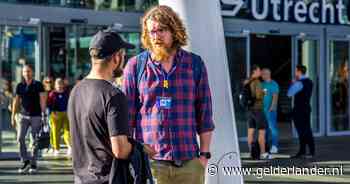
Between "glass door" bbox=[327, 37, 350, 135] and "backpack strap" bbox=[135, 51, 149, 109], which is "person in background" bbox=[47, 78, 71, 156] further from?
"backpack strap" bbox=[135, 51, 149, 109]

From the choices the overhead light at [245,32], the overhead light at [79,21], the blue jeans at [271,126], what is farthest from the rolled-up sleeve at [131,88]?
the overhead light at [245,32]

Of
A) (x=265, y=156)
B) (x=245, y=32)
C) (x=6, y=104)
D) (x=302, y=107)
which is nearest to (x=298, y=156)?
(x=265, y=156)

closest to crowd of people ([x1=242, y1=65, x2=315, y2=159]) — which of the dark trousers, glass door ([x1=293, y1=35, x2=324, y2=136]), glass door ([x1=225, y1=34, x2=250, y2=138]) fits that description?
the dark trousers

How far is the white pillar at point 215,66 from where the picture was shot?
6.69 m

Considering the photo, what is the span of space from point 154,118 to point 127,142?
572 mm

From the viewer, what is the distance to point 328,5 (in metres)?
19.3

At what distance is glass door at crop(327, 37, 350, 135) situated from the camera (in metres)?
20.1

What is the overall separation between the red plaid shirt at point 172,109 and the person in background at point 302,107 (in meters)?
9.51

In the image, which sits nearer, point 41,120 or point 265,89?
point 41,120

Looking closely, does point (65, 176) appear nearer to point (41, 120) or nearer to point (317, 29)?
point (41, 120)

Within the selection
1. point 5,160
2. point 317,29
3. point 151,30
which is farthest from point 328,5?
point 151,30

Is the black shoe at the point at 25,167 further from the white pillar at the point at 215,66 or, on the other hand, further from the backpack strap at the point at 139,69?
the backpack strap at the point at 139,69

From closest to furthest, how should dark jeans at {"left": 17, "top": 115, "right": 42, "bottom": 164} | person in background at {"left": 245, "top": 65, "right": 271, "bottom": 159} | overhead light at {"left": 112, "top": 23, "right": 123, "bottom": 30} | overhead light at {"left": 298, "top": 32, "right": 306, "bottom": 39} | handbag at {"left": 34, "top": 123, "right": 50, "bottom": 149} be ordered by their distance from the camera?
1. handbag at {"left": 34, "top": 123, "right": 50, "bottom": 149}
2. dark jeans at {"left": 17, "top": 115, "right": 42, "bottom": 164}
3. person in background at {"left": 245, "top": 65, "right": 271, "bottom": 159}
4. overhead light at {"left": 112, "top": 23, "right": 123, "bottom": 30}
5. overhead light at {"left": 298, "top": 32, "right": 306, "bottom": 39}

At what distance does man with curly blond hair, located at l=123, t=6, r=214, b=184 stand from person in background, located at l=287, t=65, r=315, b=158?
950 centimetres
